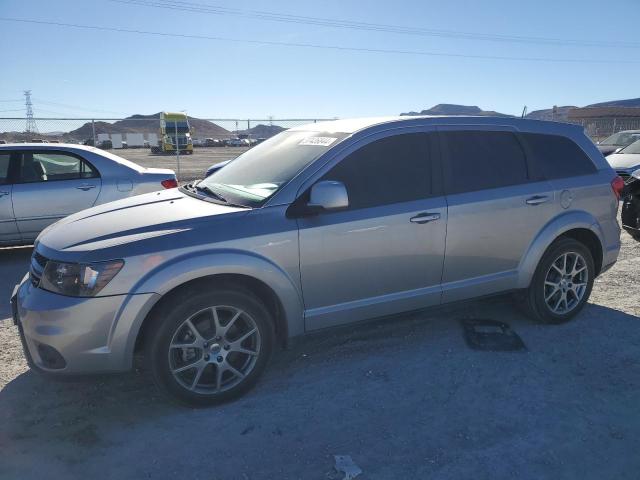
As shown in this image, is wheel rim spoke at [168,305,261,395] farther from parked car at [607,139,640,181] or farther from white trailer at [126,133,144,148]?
white trailer at [126,133,144,148]

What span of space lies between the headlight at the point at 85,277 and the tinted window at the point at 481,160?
2.45 metres

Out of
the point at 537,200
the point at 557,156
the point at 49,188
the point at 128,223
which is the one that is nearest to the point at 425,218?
the point at 537,200

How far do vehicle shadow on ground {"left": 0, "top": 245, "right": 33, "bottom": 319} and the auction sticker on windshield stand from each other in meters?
3.28

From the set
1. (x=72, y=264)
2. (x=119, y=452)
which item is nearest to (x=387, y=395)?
(x=119, y=452)

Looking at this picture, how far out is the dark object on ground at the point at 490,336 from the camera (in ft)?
13.1

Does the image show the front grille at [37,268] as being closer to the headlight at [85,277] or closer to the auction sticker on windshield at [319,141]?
the headlight at [85,277]

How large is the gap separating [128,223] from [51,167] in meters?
4.24

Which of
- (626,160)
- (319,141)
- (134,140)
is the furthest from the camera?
(134,140)

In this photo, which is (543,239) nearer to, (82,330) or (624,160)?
(82,330)

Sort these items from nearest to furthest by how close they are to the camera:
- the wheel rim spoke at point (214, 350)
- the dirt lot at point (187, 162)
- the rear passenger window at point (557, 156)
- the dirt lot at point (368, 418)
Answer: the dirt lot at point (368, 418), the wheel rim spoke at point (214, 350), the rear passenger window at point (557, 156), the dirt lot at point (187, 162)

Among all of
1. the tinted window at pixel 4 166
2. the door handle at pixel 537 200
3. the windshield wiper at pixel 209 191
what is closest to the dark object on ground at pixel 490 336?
the door handle at pixel 537 200

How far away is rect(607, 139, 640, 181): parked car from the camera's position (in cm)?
1087

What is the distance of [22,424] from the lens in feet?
9.95

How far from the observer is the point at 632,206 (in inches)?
282
